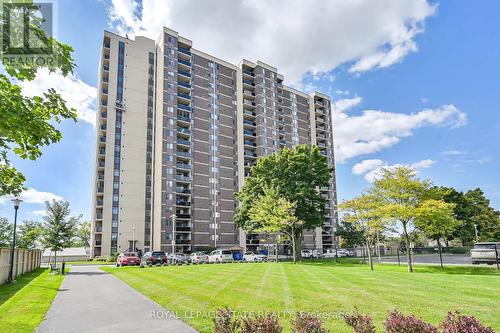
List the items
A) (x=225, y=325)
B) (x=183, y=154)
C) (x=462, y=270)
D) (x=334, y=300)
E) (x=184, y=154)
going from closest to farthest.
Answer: (x=225, y=325) < (x=334, y=300) < (x=462, y=270) < (x=183, y=154) < (x=184, y=154)

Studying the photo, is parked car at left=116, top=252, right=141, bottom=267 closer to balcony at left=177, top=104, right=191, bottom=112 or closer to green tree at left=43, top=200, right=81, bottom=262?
green tree at left=43, top=200, right=81, bottom=262

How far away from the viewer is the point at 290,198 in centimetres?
4362

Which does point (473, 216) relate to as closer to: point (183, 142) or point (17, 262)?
point (183, 142)

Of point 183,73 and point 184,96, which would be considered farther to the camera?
point 183,73

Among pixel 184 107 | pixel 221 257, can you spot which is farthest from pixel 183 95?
pixel 221 257

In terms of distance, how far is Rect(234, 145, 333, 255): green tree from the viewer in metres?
44.0

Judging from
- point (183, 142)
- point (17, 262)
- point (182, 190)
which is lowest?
point (17, 262)

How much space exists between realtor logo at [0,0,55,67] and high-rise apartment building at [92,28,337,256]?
199 feet

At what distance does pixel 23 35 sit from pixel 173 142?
66.2m

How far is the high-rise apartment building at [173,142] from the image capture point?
67.7m

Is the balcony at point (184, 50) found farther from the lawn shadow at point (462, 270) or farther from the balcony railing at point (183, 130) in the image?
the lawn shadow at point (462, 270)

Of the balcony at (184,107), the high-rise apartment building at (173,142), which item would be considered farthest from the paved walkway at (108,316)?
the balcony at (184,107)

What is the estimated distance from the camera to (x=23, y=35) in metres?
4.85

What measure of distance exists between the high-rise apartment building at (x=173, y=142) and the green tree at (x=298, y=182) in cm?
2390
